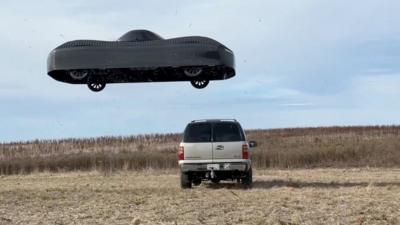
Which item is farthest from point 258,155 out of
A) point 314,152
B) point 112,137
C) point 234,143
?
point 112,137

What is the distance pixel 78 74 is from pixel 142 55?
1.44 m

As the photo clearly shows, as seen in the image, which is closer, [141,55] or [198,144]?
[141,55]

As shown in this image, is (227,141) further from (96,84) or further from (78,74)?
(78,74)

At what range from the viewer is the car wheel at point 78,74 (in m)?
12.2

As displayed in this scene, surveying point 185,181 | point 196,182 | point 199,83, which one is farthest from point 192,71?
point 196,182

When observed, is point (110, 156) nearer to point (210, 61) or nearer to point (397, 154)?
point (397, 154)

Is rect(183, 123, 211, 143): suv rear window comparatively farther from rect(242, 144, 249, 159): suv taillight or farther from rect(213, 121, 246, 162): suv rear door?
rect(242, 144, 249, 159): suv taillight

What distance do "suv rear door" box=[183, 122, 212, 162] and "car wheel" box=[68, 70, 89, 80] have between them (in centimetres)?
602

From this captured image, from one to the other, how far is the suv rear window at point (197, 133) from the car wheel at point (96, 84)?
18.6ft

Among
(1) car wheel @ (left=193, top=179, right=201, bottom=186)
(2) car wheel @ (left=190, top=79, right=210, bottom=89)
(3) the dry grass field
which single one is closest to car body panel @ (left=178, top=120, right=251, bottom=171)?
(1) car wheel @ (left=193, top=179, right=201, bottom=186)

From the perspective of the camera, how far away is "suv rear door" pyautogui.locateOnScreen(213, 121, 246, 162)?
Answer: 17.9 m

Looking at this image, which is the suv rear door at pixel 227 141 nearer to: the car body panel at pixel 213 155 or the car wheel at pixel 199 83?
the car body panel at pixel 213 155

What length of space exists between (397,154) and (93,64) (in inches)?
1261

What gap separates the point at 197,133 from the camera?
18.2 metres
